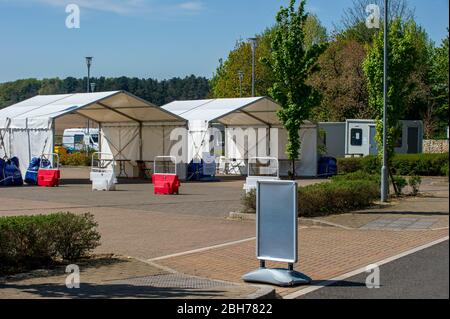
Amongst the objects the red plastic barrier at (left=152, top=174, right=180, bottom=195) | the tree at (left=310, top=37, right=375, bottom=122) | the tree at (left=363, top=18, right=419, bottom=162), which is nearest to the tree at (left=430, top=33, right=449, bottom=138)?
the tree at (left=363, top=18, right=419, bottom=162)

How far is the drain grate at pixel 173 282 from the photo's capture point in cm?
840

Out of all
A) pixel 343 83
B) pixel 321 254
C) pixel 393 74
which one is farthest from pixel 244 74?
Answer: pixel 321 254

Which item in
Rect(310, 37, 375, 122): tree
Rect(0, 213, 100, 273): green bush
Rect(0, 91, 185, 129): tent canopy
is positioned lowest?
Rect(0, 213, 100, 273): green bush

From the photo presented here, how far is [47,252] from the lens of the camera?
9.84 m

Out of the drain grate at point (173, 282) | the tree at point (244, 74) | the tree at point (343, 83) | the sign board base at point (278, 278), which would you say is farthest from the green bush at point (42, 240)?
the tree at point (244, 74)

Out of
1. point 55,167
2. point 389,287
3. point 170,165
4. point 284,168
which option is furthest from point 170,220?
point 284,168

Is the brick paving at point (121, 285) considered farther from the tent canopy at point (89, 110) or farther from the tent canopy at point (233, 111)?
the tent canopy at point (233, 111)

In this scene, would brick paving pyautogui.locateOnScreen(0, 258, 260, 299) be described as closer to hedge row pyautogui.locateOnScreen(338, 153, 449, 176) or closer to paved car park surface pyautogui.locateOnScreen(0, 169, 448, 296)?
paved car park surface pyautogui.locateOnScreen(0, 169, 448, 296)

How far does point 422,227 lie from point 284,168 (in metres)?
27.8

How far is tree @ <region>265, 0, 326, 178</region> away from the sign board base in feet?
34.6

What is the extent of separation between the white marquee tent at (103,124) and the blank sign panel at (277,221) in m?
24.5

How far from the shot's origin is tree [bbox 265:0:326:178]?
752 inches

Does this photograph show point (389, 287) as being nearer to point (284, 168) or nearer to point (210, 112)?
point (210, 112)

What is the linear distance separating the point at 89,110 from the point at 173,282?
101ft
